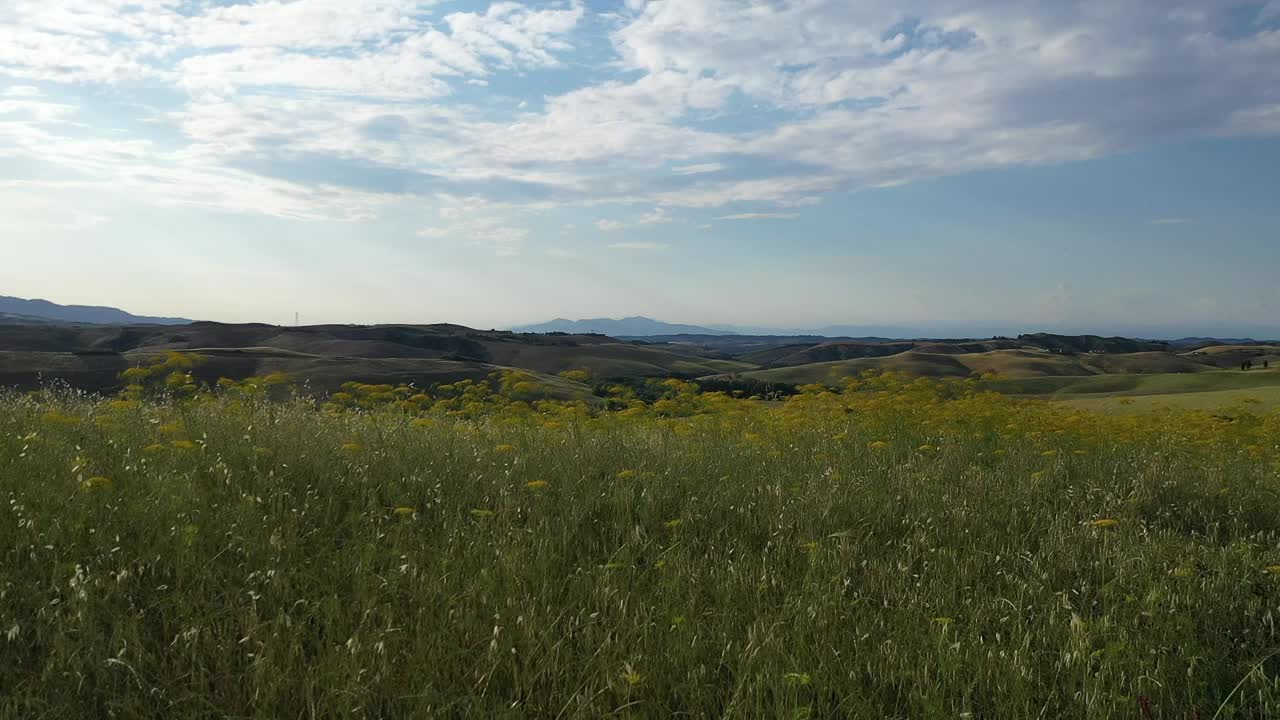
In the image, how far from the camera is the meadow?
9.74 feet

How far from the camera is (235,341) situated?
117000mm

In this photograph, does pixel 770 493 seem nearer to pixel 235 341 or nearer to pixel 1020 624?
pixel 1020 624

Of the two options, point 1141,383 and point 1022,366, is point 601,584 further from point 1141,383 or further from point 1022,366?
point 1022,366

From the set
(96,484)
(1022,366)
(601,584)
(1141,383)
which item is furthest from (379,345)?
(601,584)

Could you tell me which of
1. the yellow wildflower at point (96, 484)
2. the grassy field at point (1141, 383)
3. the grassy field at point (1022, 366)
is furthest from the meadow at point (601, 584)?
the grassy field at point (1022, 366)

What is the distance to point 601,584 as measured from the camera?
3.82 metres

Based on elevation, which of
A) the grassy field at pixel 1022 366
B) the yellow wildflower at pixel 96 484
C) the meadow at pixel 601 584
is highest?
the yellow wildflower at pixel 96 484

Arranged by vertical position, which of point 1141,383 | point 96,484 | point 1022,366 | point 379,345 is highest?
point 96,484

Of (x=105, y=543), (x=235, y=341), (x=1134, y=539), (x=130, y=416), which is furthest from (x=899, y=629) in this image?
(x=235, y=341)

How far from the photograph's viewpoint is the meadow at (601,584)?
2.97 metres

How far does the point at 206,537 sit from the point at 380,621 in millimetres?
1434

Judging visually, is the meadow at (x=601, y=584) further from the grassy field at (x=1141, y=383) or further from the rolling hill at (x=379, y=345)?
the rolling hill at (x=379, y=345)

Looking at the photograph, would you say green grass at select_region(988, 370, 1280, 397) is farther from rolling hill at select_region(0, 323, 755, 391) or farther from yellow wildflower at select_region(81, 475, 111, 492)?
rolling hill at select_region(0, 323, 755, 391)

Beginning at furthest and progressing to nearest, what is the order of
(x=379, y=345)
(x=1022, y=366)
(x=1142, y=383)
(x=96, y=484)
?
1. (x=379, y=345)
2. (x=1022, y=366)
3. (x=1142, y=383)
4. (x=96, y=484)
